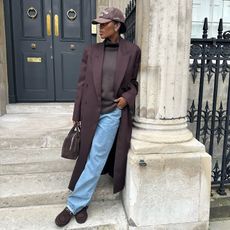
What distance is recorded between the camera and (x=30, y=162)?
3.20 metres

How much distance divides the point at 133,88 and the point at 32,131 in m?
1.74

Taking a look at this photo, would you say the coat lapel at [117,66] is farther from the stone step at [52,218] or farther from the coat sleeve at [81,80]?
the stone step at [52,218]

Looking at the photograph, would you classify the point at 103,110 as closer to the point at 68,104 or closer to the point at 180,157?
the point at 180,157

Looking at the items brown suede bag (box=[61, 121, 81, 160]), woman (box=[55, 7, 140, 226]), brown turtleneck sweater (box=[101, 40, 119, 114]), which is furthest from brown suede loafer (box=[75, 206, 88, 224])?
brown turtleneck sweater (box=[101, 40, 119, 114])

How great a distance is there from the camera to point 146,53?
263 centimetres

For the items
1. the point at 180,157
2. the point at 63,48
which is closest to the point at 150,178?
the point at 180,157

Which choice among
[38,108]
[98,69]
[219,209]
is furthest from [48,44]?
[219,209]

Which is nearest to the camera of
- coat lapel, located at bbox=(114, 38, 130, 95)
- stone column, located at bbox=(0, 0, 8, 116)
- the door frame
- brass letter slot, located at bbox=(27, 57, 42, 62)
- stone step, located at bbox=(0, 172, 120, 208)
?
coat lapel, located at bbox=(114, 38, 130, 95)

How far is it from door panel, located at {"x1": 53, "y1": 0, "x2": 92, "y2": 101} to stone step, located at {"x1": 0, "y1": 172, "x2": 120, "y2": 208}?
93.6 inches

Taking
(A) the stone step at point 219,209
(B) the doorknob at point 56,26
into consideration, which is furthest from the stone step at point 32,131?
(A) the stone step at point 219,209

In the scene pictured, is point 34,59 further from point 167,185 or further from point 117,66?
point 167,185

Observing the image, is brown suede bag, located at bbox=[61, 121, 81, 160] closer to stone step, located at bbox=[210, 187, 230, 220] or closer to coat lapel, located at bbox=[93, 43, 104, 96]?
coat lapel, located at bbox=[93, 43, 104, 96]

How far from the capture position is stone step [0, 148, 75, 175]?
3.18 m

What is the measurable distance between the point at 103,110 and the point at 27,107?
105 inches
